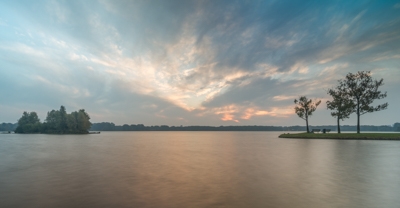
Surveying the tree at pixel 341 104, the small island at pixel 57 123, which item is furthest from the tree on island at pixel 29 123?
the tree at pixel 341 104

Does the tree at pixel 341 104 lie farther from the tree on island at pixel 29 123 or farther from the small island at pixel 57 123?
the tree on island at pixel 29 123

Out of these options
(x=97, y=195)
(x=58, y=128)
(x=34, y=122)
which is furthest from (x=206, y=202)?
(x=34, y=122)

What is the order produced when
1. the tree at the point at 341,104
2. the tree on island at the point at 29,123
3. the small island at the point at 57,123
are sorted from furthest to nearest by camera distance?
the tree on island at the point at 29,123 < the small island at the point at 57,123 < the tree at the point at 341,104

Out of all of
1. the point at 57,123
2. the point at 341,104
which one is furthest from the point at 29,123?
→ the point at 341,104

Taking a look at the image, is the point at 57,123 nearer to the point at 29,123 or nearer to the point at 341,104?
the point at 29,123

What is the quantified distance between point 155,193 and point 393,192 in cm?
1398

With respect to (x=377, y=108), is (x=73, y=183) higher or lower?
lower

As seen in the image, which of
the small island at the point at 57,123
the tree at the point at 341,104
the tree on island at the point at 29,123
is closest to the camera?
the tree at the point at 341,104

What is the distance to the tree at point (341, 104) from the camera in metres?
61.3

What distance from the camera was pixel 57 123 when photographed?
149375 millimetres

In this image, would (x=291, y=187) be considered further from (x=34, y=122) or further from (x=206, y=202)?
(x=34, y=122)

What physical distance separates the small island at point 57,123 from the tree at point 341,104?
150023mm

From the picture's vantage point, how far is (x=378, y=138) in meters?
54.3

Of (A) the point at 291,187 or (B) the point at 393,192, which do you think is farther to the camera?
(A) the point at 291,187
